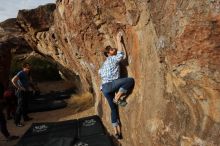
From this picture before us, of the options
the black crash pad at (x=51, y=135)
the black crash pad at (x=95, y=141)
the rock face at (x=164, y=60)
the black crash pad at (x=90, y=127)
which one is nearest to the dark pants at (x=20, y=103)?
the black crash pad at (x=51, y=135)

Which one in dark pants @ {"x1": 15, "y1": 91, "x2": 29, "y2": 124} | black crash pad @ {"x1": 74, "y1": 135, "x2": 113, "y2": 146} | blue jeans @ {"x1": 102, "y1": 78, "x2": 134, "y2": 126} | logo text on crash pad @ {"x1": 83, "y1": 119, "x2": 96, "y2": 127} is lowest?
logo text on crash pad @ {"x1": 83, "y1": 119, "x2": 96, "y2": 127}

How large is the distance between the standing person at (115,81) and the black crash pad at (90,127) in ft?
2.96

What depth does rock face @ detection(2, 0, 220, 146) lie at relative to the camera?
4086mm

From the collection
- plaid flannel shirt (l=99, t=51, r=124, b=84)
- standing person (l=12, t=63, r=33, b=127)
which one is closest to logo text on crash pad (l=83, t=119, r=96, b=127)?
plaid flannel shirt (l=99, t=51, r=124, b=84)

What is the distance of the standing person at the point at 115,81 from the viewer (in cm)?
670

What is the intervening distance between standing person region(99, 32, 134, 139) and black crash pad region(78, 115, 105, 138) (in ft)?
2.96

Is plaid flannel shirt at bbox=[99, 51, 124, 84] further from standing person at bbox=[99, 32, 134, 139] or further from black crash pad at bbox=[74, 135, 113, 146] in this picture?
black crash pad at bbox=[74, 135, 113, 146]

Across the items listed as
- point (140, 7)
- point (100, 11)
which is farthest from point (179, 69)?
point (100, 11)

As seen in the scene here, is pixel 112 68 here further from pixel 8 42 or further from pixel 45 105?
pixel 8 42

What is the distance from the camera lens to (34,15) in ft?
53.0

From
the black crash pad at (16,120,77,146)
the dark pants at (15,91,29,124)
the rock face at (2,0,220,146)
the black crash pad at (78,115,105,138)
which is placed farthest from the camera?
the dark pants at (15,91,29,124)

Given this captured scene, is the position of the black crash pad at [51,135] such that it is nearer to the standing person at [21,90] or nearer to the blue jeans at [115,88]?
the blue jeans at [115,88]

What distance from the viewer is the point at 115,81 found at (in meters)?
6.79

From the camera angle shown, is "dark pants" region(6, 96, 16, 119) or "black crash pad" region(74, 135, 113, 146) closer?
"black crash pad" region(74, 135, 113, 146)
